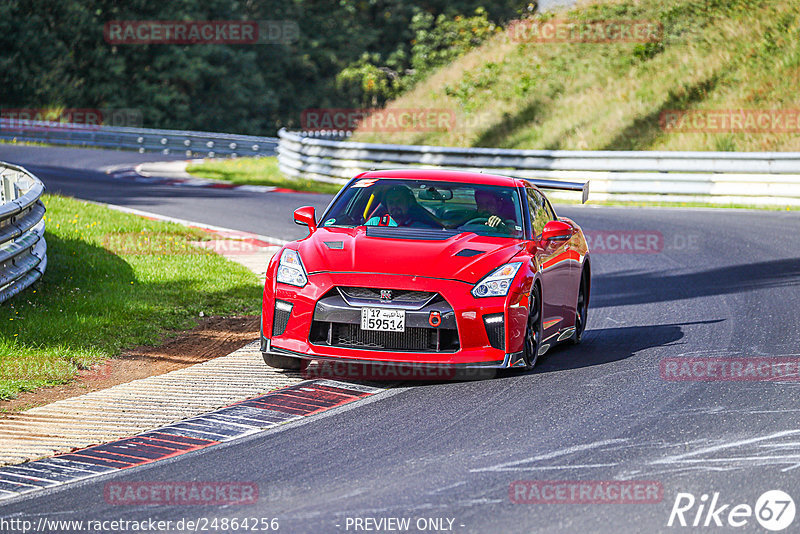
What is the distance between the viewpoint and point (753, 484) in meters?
5.77

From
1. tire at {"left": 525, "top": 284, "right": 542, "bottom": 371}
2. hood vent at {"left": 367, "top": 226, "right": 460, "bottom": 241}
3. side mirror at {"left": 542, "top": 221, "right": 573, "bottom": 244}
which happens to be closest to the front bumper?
tire at {"left": 525, "top": 284, "right": 542, "bottom": 371}

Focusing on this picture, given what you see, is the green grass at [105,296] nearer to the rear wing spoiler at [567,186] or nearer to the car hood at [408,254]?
the car hood at [408,254]

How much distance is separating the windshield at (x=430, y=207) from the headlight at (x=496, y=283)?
0.81 metres

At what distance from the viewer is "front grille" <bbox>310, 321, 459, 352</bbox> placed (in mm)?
8086

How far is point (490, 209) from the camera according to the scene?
31.2ft

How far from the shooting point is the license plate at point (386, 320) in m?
8.03

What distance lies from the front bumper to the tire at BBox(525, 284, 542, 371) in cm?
24

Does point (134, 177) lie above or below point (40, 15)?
below

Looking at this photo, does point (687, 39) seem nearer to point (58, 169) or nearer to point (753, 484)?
point (58, 169)

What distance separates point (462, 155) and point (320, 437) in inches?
807

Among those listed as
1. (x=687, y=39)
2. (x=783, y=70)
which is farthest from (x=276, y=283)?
(x=687, y=39)

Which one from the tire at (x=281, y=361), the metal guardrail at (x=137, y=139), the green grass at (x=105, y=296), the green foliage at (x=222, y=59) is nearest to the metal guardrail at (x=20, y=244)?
the green grass at (x=105, y=296)

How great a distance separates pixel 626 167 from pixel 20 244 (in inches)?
643

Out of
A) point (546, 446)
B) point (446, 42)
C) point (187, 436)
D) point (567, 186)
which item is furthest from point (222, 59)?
point (546, 446)
